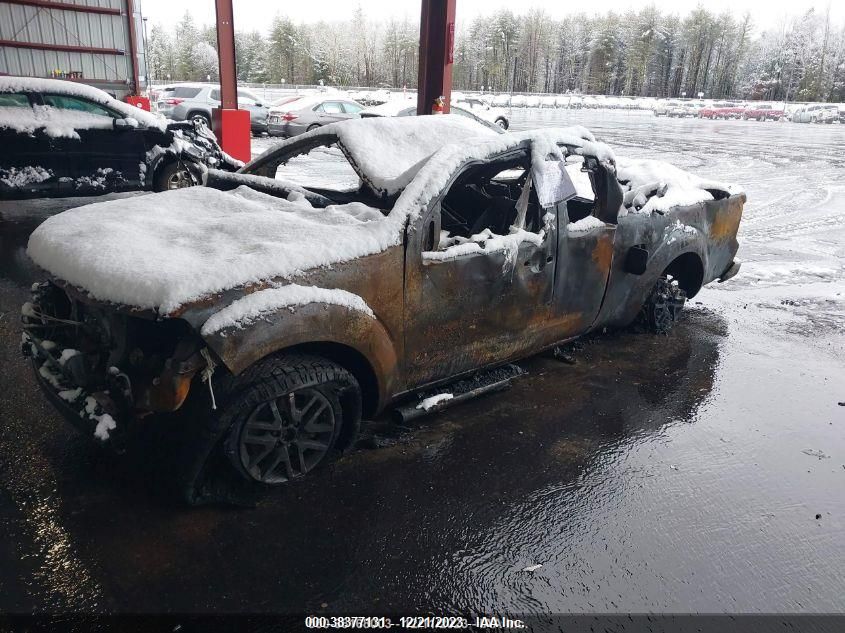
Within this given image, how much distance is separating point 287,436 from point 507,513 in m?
1.04

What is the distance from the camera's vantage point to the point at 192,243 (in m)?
2.80

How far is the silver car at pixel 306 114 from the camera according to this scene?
18.1 metres

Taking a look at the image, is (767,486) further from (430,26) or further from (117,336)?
(430,26)

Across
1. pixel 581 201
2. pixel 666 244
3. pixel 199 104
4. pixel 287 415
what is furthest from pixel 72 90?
pixel 199 104

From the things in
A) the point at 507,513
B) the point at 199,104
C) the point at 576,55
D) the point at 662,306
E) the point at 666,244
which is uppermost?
→ the point at 576,55

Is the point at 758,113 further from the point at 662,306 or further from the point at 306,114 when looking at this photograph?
the point at 662,306

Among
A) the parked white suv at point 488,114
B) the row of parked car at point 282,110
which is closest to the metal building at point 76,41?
the row of parked car at point 282,110

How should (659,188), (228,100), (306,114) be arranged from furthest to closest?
(306,114) < (228,100) < (659,188)

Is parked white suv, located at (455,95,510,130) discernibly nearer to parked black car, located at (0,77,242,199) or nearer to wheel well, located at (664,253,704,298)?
parked black car, located at (0,77,242,199)

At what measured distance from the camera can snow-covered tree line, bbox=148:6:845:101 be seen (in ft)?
256

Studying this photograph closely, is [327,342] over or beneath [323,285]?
beneath

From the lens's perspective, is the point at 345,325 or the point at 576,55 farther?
the point at 576,55

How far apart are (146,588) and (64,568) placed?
0.35m

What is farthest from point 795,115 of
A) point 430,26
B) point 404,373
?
point 404,373
